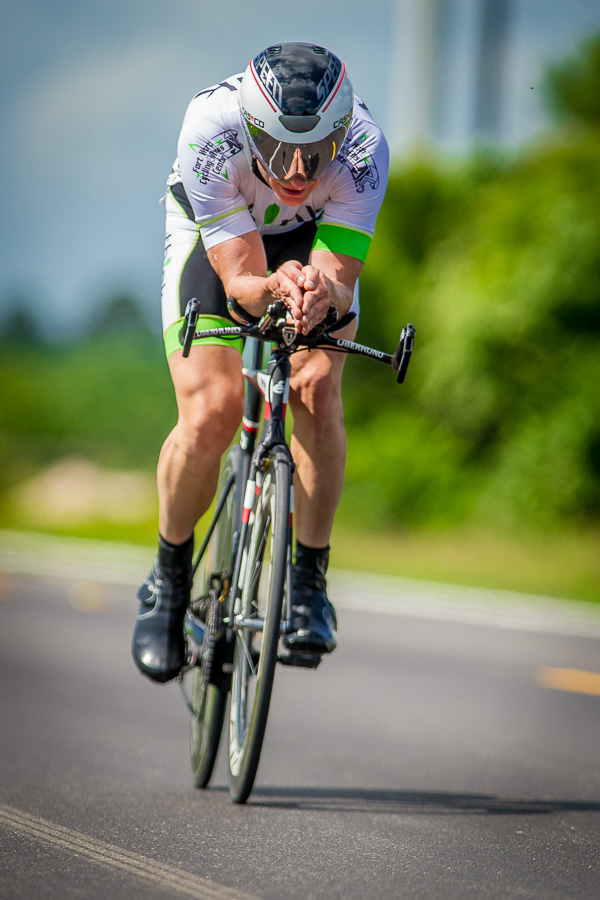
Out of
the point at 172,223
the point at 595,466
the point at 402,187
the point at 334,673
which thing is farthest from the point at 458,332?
the point at 172,223

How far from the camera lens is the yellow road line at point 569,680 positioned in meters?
7.91

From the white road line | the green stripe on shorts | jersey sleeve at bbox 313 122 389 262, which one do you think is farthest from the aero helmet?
the white road line

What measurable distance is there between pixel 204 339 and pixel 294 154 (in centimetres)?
85

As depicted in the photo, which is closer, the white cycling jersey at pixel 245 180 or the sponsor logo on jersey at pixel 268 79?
the sponsor logo on jersey at pixel 268 79

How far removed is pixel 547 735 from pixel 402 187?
23.3 metres

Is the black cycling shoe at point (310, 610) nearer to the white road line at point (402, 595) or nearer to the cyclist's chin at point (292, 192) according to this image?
the cyclist's chin at point (292, 192)

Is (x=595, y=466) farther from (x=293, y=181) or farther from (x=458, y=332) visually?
(x=293, y=181)

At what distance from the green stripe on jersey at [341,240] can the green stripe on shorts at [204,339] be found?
461 mm

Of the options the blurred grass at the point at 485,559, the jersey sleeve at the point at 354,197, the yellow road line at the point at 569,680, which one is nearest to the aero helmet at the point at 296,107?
the jersey sleeve at the point at 354,197

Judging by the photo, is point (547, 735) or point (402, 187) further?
point (402, 187)

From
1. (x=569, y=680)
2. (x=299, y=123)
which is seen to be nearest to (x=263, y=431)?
(x=299, y=123)

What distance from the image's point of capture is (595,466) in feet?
68.9

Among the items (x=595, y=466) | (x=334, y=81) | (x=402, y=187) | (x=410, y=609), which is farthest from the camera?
(x=402, y=187)

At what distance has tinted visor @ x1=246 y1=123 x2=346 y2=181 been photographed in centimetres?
381
